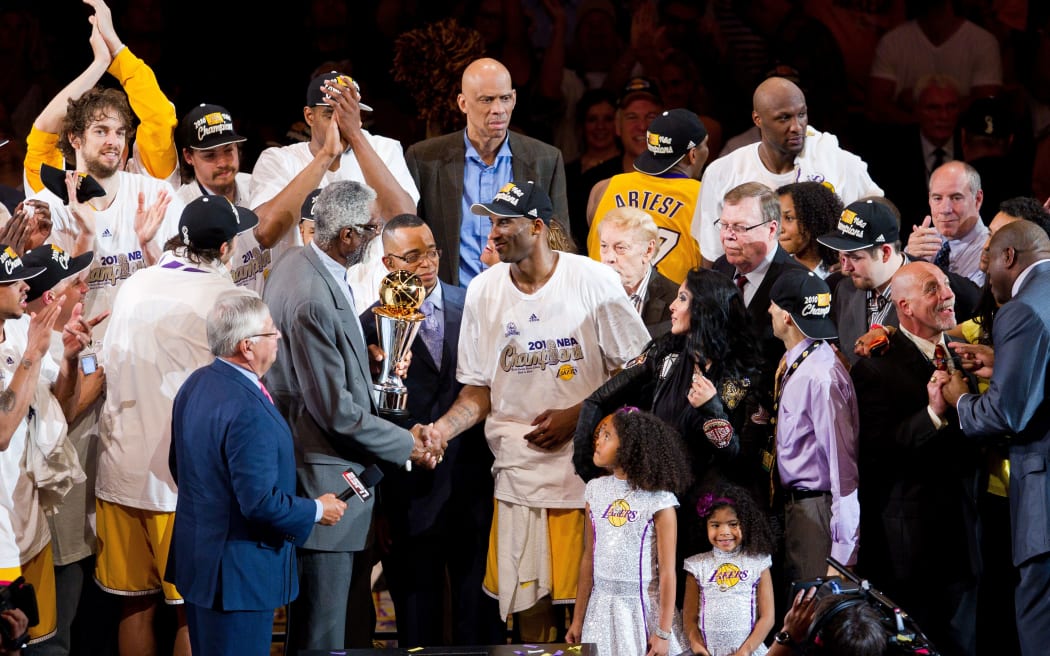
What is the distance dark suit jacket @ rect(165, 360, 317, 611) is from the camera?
428cm

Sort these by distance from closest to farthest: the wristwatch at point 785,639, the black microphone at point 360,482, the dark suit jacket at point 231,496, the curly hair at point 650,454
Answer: the wristwatch at point 785,639 → the dark suit jacket at point 231,496 → the black microphone at point 360,482 → the curly hair at point 650,454

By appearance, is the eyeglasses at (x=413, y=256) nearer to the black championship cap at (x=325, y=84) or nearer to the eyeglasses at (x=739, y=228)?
the black championship cap at (x=325, y=84)

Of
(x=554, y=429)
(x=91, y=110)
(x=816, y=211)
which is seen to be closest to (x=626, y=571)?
(x=554, y=429)

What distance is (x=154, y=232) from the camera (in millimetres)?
5727

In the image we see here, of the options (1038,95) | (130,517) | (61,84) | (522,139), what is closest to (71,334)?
(130,517)

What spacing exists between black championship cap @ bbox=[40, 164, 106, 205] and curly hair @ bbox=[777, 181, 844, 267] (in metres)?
3.07

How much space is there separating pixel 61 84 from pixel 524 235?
184 inches

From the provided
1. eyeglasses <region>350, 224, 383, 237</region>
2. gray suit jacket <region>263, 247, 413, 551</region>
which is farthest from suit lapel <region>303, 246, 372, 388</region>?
eyeglasses <region>350, 224, 383, 237</region>

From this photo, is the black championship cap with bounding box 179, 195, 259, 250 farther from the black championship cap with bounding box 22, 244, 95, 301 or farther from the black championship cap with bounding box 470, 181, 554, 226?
the black championship cap with bounding box 470, 181, 554, 226

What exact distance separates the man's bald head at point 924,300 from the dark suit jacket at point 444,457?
5.94 ft

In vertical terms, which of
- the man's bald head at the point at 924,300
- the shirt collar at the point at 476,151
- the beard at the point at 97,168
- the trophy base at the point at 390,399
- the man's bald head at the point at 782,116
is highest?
the man's bald head at the point at 782,116

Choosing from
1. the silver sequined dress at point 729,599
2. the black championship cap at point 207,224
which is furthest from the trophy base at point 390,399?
the silver sequined dress at point 729,599

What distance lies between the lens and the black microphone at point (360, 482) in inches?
182

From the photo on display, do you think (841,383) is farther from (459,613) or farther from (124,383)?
(124,383)
